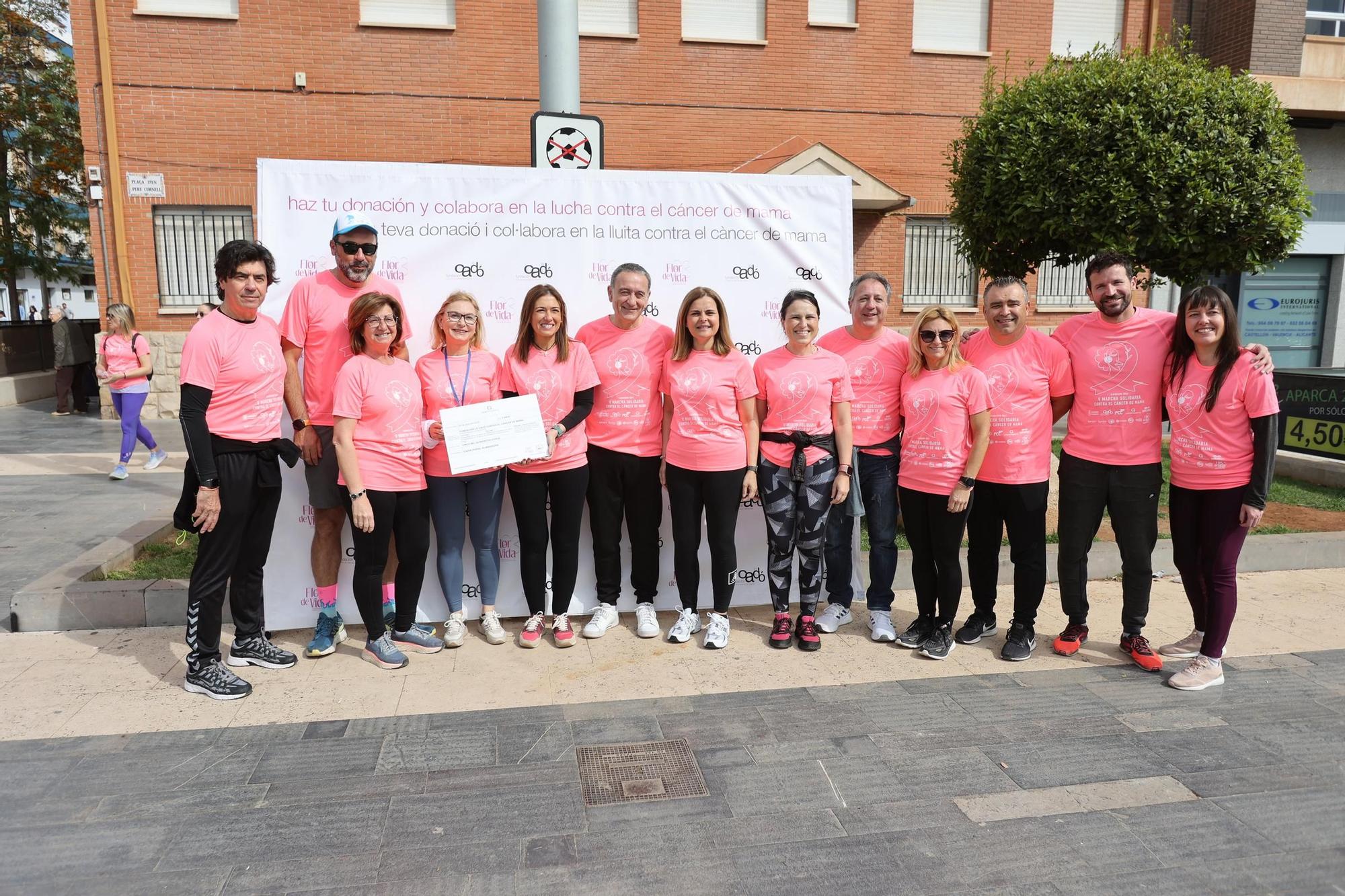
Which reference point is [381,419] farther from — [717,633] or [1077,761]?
[1077,761]

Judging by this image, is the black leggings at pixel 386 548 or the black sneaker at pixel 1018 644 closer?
the black leggings at pixel 386 548

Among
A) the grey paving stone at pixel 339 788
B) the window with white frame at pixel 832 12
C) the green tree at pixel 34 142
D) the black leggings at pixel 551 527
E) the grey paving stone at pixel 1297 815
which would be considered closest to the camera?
the grey paving stone at pixel 1297 815

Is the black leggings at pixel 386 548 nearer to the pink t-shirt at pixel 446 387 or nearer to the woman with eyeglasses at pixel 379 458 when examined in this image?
the woman with eyeglasses at pixel 379 458

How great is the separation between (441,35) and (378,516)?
11.3 m

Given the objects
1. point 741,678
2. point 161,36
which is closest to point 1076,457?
point 741,678

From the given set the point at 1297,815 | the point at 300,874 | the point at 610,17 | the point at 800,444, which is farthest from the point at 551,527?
the point at 610,17

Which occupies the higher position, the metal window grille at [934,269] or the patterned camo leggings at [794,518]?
the metal window grille at [934,269]

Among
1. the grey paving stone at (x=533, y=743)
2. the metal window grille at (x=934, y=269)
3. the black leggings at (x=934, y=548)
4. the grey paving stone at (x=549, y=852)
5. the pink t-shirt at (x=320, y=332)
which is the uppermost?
the metal window grille at (x=934, y=269)

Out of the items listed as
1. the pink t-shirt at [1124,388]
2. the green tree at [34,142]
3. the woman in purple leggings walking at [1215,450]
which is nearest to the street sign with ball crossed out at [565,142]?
the pink t-shirt at [1124,388]

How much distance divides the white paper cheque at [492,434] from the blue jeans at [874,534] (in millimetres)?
1721

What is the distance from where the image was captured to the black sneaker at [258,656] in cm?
448

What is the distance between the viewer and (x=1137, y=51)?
27.3ft

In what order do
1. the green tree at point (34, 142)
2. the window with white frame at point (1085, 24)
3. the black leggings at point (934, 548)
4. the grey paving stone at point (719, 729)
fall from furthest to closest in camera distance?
the green tree at point (34, 142)
the window with white frame at point (1085, 24)
the black leggings at point (934, 548)
the grey paving stone at point (719, 729)

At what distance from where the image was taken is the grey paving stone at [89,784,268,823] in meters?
3.11
